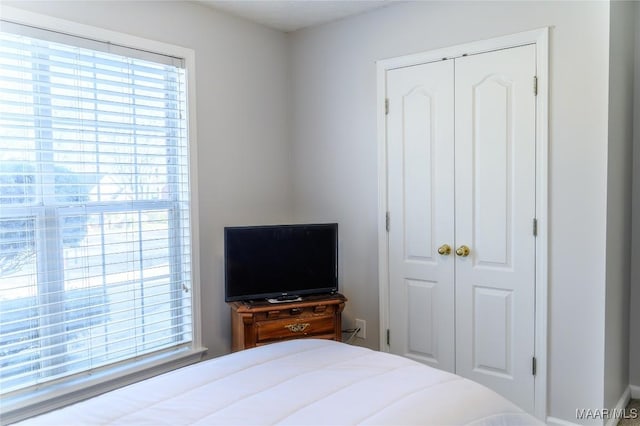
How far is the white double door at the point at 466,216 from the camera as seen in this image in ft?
8.95

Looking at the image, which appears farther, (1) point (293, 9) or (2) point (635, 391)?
(1) point (293, 9)

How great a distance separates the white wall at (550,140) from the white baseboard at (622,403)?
24 centimetres

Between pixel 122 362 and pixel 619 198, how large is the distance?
297 centimetres

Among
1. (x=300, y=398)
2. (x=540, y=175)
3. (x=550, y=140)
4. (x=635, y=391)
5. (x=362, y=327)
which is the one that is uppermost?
(x=550, y=140)

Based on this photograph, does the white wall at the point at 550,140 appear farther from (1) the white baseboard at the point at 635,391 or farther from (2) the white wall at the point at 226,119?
(1) the white baseboard at the point at 635,391

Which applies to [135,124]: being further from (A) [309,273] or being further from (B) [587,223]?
(B) [587,223]

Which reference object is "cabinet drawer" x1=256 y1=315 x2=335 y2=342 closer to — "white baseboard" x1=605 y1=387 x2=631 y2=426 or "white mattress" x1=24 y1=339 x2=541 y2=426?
"white mattress" x1=24 y1=339 x2=541 y2=426

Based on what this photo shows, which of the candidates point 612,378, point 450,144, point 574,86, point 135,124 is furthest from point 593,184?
point 135,124

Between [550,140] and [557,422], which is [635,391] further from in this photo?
Answer: [550,140]

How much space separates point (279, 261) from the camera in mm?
3113

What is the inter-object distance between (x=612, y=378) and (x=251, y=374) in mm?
2120

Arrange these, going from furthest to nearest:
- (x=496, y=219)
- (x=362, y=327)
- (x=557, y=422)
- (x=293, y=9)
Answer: (x=362, y=327) → (x=293, y=9) → (x=496, y=219) → (x=557, y=422)

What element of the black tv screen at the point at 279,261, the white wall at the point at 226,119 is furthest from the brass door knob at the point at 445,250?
the white wall at the point at 226,119

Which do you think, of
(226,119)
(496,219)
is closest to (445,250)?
(496,219)
